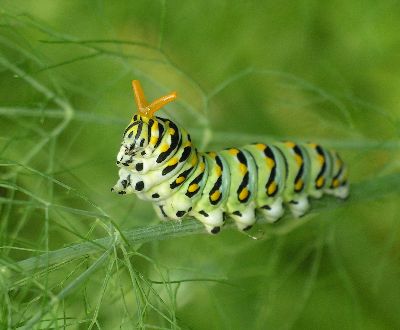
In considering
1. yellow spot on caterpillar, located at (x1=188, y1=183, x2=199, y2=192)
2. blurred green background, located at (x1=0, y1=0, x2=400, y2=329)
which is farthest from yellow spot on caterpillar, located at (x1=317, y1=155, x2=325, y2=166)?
blurred green background, located at (x1=0, y1=0, x2=400, y2=329)

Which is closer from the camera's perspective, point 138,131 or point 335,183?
point 138,131

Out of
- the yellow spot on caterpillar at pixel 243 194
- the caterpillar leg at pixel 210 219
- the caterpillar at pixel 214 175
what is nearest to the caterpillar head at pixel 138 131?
the caterpillar at pixel 214 175

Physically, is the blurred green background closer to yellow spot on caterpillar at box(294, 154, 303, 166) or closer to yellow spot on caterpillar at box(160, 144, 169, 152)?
yellow spot on caterpillar at box(294, 154, 303, 166)

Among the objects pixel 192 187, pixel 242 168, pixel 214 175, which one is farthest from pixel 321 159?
pixel 192 187

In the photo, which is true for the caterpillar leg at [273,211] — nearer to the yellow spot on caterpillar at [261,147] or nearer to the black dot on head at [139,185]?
the yellow spot on caterpillar at [261,147]

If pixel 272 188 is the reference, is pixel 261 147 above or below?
above

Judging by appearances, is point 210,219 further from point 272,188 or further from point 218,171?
point 272,188
